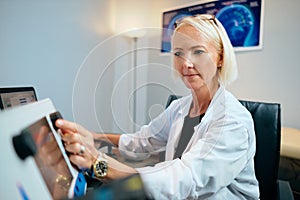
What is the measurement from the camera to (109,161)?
1.45 feet

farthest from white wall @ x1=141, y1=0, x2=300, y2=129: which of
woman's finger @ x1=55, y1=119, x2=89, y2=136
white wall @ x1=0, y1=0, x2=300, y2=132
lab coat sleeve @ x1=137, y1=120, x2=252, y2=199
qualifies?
woman's finger @ x1=55, y1=119, x2=89, y2=136

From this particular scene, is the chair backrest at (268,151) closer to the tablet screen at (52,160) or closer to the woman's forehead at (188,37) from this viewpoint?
the woman's forehead at (188,37)

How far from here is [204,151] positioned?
54cm

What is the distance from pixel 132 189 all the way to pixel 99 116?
0.31 metres

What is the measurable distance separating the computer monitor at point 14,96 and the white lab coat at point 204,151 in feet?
1.43

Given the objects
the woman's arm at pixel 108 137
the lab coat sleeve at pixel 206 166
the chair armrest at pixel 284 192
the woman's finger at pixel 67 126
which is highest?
the woman's finger at pixel 67 126

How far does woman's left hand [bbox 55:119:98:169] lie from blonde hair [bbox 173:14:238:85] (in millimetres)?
330

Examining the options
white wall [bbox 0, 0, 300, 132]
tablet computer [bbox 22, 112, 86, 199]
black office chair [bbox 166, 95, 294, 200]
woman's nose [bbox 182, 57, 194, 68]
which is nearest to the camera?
tablet computer [bbox 22, 112, 86, 199]

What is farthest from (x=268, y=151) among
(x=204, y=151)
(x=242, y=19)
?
(x=242, y=19)

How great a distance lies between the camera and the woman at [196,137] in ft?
1.40

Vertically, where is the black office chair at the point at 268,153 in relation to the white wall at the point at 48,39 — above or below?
below

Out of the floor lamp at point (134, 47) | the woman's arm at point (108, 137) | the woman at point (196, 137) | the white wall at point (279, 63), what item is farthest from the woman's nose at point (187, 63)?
the white wall at point (279, 63)

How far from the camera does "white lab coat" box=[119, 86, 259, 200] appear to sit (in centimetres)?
50

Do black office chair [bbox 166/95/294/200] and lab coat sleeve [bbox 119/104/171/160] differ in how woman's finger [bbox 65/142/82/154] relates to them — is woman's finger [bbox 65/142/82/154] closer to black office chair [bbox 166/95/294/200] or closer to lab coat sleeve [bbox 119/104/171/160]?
lab coat sleeve [bbox 119/104/171/160]
